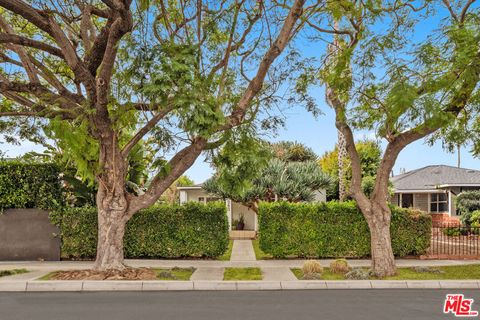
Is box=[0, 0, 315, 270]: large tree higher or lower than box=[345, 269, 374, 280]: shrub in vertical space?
higher

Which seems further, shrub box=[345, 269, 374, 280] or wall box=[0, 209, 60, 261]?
wall box=[0, 209, 60, 261]

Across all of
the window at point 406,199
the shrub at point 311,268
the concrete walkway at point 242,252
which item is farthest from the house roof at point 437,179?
the shrub at point 311,268

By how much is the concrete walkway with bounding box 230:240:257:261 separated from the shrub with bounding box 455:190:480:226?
11525 mm

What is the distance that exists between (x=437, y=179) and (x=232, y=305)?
83.1ft

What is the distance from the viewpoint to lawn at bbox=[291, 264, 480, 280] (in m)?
11.7

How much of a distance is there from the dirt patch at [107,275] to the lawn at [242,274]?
6.48 ft

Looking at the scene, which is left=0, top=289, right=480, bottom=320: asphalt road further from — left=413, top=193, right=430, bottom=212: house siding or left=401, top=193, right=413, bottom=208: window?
left=401, top=193, right=413, bottom=208: window

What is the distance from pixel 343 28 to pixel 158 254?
940cm

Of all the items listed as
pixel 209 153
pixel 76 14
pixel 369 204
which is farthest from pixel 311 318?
pixel 76 14

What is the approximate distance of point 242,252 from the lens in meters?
17.1

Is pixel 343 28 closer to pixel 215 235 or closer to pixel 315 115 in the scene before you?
pixel 315 115

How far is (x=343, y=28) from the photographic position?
13.2m

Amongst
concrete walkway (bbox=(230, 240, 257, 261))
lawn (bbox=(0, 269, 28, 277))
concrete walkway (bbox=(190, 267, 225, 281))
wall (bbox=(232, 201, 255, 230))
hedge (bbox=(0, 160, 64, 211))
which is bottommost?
concrete walkway (bbox=(230, 240, 257, 261))

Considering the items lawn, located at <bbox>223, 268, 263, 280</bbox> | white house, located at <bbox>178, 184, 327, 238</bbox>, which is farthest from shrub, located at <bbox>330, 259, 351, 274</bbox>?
white house, located at <bbox>178, 184, 327, 238</bbox>
